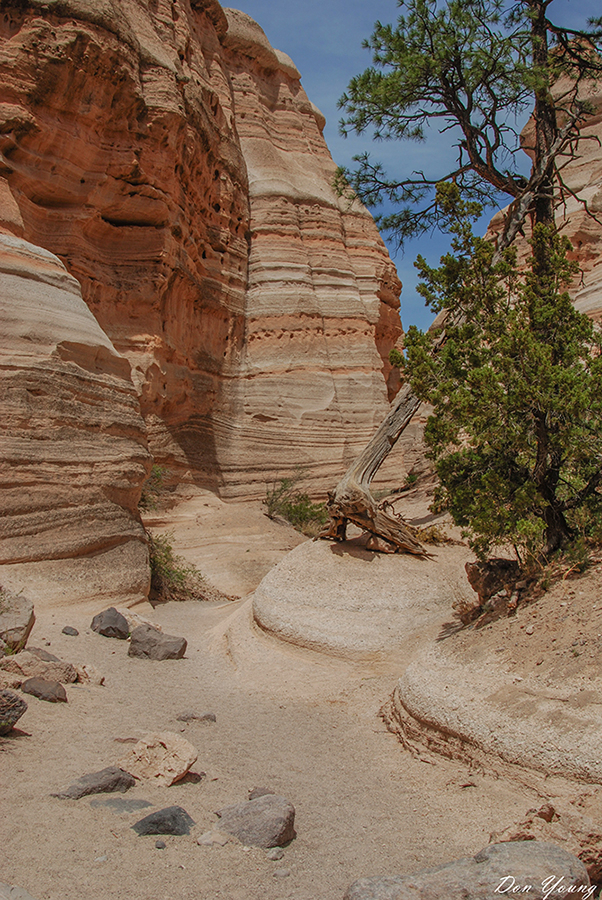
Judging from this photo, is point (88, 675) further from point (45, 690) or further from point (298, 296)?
point (298, 296)

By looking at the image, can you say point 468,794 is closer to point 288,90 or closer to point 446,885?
point 446,885

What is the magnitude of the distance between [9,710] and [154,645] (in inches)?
130

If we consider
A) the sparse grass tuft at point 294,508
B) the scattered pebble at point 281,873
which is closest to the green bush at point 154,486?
the sparse grass tuft at point 294,508

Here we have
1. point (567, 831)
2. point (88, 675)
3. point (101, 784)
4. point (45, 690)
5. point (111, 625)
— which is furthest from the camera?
point (111, 625)

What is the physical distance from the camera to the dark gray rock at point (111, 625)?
7367 millimetres

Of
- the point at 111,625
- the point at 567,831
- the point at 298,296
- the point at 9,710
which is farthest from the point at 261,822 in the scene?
the point at 298,296

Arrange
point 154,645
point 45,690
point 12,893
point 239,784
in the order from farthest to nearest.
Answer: point 154,645
point 45,690
point 239,784
point 12,893

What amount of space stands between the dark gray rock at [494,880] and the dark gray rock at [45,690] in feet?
9.17

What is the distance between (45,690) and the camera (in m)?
4.73

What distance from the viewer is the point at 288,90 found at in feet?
85.6

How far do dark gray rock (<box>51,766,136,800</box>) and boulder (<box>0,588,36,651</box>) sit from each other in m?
2.40

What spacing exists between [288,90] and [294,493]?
16.5m

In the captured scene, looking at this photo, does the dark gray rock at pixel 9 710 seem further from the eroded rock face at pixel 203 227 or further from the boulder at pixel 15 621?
the eroded rock face at pixel 203 227
